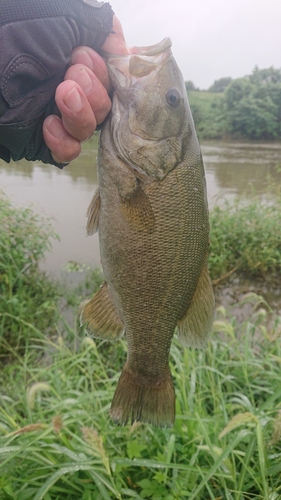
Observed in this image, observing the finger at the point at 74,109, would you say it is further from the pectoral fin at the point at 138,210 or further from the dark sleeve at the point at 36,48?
the pectoral fin at the point at 138,210

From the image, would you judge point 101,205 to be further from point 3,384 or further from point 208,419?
point 3,384

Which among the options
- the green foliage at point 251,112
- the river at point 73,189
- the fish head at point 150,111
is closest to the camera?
the fish head at point 150,111

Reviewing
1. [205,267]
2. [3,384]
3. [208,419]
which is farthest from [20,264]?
[205,267]

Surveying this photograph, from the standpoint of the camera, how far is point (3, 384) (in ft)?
10.9

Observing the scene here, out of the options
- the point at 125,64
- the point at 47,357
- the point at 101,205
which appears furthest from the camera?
the point at 47,357

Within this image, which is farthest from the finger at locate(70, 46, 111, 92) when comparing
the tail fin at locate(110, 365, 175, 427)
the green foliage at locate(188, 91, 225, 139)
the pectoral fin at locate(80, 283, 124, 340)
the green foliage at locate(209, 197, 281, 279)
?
the green foliage at locate(188, 91, 225, 139)

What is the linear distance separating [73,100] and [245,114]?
34.8 meters

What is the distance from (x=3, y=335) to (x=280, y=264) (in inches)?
153

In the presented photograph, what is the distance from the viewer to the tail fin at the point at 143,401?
169cm

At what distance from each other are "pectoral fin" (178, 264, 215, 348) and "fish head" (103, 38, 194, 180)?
518 mm

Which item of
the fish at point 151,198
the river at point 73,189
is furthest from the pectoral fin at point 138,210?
the river at point 73,189

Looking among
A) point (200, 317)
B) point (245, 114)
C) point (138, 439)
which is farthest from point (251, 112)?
point (200, 317)

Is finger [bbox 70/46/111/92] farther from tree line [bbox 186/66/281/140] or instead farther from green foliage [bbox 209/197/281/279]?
tree line [bbox 186/66/281/140]

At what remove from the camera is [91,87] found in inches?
56.5
